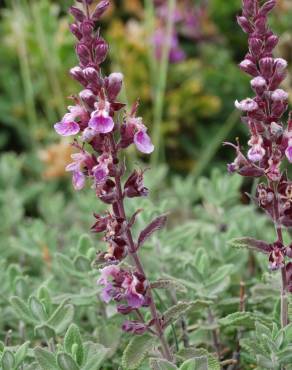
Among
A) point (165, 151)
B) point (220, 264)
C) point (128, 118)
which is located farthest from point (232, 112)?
point (128, 118)

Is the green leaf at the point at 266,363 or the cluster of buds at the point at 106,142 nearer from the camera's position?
the cluster of buds at the point at 106,142

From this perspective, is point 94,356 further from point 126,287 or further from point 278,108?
point 278,108

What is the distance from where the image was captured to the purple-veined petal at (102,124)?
1775 millimetres

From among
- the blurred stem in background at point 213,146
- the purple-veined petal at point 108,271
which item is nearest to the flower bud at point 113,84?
the purple-veined petal at point 108,271

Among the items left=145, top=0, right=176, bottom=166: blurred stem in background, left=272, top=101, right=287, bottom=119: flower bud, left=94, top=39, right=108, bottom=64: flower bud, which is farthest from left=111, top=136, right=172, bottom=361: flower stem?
left=145, top=0, right=176, bottom=166: blurred stem in background

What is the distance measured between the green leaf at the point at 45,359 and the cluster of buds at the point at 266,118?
25.1 inches

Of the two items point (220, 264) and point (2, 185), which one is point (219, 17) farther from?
point (220, 264)

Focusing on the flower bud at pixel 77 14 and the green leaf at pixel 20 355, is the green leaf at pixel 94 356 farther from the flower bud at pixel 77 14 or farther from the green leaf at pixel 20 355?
the flower bud at pixel 77 14

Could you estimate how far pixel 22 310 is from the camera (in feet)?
7.47

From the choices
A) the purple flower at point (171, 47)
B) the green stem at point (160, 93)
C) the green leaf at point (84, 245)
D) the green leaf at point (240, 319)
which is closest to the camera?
the green leaf at point (240, 319)

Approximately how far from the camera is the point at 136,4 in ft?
18.4

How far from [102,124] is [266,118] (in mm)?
422

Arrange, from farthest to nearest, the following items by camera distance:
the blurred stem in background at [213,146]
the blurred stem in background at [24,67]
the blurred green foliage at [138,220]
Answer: the blurred stem in background at [213,146]
the blurred stem in background at [24,67]
the blurred green foliage at [138,220]

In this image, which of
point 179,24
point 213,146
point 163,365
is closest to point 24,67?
point 179,24
